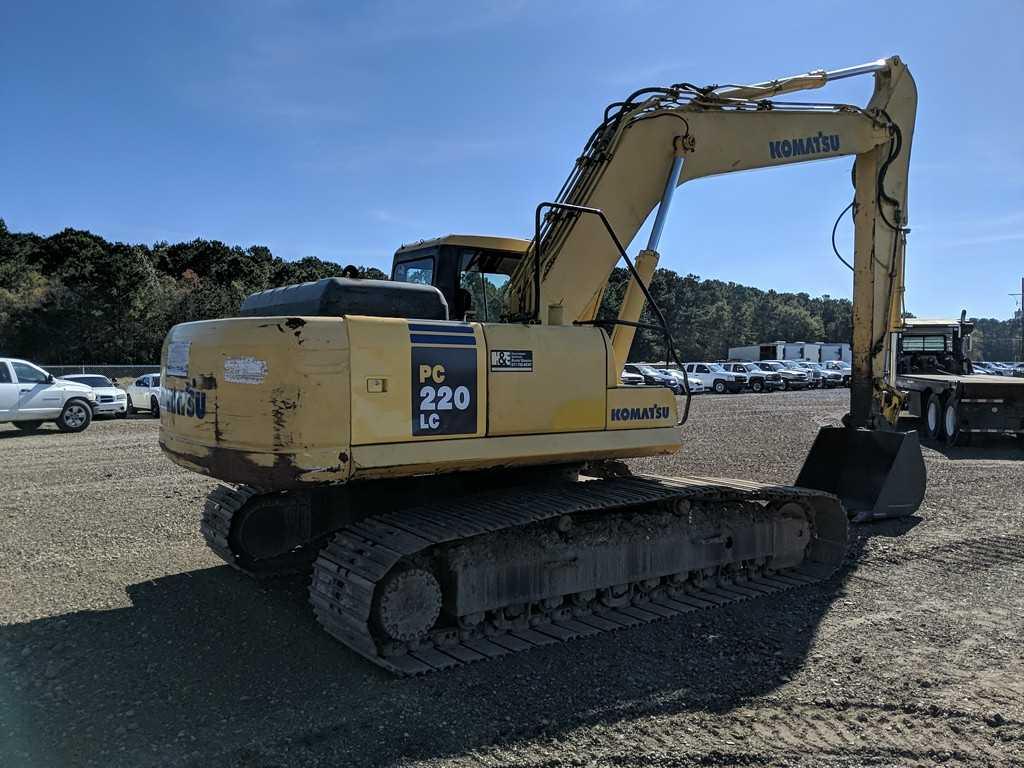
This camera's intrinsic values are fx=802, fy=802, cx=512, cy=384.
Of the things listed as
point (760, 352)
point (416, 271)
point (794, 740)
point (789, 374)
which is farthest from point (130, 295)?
point (760, 352)

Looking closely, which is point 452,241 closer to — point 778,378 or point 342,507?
point 342,507

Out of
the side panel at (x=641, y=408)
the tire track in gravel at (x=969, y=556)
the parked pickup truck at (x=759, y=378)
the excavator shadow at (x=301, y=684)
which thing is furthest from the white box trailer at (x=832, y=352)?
the excavator shadow at (x=301, y=684)

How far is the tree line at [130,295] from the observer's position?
129 feet

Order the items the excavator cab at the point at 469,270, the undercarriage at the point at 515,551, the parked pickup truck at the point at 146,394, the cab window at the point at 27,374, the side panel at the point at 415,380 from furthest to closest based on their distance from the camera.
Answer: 1. the parked pickup truck at the point at 146,394
2. the cab window at the point at 27,374
3. the excavator cab at the point at 469,270
4. the undercarriage at the point at 515,551
5. the side panel at the point at 415,380

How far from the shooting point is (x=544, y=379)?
17.8 feet

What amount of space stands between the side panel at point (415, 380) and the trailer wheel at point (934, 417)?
14.5m

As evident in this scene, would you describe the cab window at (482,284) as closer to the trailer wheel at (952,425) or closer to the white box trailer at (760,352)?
the trailer wheel at (952,425)


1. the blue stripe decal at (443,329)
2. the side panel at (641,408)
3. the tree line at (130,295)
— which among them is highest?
the tree line at (130,295)

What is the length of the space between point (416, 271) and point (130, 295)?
3813 cm

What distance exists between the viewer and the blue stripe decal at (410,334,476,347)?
193 inches

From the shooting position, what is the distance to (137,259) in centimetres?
4109

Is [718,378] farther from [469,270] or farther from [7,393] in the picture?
[469,270]

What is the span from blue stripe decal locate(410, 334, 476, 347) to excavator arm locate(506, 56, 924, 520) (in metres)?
0.81

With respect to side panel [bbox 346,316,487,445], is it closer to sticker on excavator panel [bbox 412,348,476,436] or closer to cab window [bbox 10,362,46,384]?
sticker on excavator panel [bbox 412,348,476,436]
